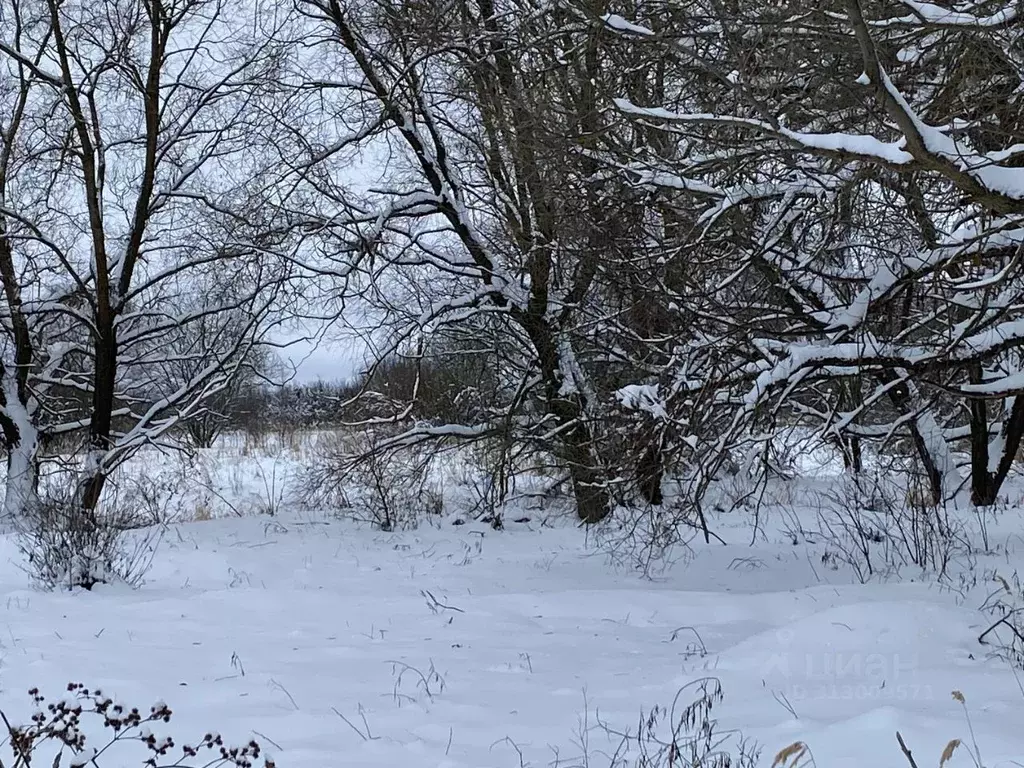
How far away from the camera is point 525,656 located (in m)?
4.06

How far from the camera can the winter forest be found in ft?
10.9

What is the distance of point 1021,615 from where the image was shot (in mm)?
4062

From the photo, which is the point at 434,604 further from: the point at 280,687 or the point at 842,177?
the point at 842,177

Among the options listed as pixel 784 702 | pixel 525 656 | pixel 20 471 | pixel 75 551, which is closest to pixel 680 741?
pixel 784 702

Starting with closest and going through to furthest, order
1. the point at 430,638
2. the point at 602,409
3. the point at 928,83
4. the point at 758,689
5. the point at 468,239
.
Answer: the point at 758,689, the point at 430,638, the point at 928,83, the point at 602,409, the point at 468,239

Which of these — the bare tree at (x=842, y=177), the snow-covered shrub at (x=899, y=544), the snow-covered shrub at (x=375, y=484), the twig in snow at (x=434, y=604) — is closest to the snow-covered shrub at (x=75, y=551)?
the twig in snow at (x=434, y=604)

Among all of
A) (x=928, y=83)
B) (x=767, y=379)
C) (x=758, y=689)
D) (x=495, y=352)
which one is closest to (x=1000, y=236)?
(x=928, y=83)

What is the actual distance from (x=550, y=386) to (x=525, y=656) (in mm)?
5270

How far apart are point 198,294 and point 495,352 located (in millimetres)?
3803

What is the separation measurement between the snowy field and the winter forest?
1.1 inches

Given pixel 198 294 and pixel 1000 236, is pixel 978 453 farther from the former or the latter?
pixel 198 294

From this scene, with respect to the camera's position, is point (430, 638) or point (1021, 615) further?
point (430, 638)

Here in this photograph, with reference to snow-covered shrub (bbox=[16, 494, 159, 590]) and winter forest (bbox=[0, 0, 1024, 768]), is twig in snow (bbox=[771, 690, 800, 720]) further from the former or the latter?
snow-covered shrub (bbox=[16, 494, 159, 590])

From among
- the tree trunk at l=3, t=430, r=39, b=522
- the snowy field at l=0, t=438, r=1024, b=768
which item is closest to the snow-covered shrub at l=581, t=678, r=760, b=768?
the snowy field at l=0, t=438, r=1024, b=768
